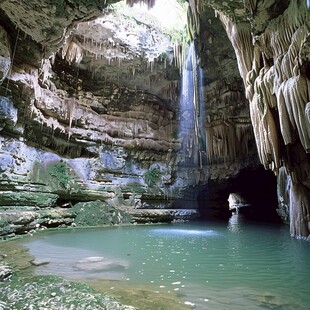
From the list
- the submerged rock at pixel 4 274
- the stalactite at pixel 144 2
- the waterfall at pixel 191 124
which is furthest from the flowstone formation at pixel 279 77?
the submerged rock at pixel 4 274

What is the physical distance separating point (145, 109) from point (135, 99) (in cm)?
89

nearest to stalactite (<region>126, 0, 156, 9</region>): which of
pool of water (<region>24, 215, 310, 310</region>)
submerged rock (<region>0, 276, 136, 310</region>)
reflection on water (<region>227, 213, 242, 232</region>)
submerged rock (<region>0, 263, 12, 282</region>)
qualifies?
pool of water (<region>24, 215, 310, 310</region>)

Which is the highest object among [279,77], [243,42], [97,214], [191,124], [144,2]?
[144,2]

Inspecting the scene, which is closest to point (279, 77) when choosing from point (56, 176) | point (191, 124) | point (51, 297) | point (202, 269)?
point (202, 269)

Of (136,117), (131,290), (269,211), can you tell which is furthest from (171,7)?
(269,211)

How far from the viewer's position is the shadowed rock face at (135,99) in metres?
7.29

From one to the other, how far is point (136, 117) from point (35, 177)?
704cm

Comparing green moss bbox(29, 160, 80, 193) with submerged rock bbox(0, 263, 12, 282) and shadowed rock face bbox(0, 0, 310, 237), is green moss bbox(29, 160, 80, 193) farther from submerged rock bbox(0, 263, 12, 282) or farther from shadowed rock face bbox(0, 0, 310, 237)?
submerged rock bbox(0, 263, 12, 282)

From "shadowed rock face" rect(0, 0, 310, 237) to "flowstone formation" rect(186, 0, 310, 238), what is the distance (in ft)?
0.10

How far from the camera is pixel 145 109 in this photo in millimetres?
17016

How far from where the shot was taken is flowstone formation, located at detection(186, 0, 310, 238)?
629cm

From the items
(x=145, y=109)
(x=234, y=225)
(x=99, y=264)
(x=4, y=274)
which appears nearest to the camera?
(x=4, y=274)

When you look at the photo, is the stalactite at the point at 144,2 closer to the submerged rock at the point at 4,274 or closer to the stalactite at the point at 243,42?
the stalactite at the point at 243,42

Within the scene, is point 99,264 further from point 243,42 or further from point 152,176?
point 152,176
